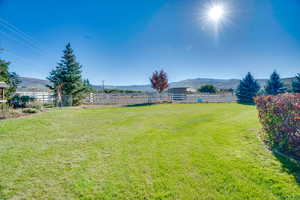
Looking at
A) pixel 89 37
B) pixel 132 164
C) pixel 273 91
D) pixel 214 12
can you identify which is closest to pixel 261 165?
pixel 132 164

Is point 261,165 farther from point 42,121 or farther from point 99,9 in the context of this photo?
point 99,9

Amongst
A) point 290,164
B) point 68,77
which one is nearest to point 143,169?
point 290,164

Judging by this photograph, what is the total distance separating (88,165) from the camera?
257 centimetres

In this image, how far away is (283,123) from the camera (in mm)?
3014

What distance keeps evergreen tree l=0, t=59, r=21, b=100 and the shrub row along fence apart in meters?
6.76

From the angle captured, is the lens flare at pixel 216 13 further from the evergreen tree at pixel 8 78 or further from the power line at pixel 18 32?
the evergreen tree at pixel 8 78

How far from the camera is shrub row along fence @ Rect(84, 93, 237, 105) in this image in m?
17.4

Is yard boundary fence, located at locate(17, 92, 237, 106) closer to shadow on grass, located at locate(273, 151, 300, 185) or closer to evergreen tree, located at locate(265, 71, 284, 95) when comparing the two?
evergreen tree, located at locate(265, 71, 284, 95)

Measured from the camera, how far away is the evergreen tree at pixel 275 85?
17469 mm

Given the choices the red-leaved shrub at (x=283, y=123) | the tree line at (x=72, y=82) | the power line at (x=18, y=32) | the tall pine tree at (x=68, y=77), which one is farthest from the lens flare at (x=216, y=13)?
the tall pine tree at (x=68, y=77)

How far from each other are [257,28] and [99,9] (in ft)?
37.6

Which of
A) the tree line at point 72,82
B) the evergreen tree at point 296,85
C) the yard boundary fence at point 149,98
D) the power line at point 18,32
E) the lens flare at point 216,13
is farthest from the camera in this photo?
the yard boundary fence at point 149,98

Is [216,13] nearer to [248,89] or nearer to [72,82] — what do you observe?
[248,89]

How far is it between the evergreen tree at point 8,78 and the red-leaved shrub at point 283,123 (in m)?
15.9
